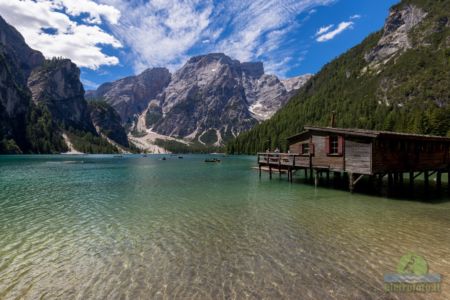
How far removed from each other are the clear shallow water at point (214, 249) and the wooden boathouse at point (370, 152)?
6205 millimetres

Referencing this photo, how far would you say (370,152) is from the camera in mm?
27344

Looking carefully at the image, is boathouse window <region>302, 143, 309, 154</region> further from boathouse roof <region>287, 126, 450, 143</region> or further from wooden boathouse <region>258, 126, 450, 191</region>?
boathouse roof <region>287, 126, 450, 143</region>

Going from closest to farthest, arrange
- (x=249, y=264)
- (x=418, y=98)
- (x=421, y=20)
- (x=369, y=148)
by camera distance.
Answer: (x=249, y=264) < (x=369, y=148) < (x=418, y=98) < (x=421, y=20)

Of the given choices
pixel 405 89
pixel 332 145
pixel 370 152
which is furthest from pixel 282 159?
pixel 405 89

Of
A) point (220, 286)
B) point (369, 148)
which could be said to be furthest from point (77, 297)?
point (369, 148)

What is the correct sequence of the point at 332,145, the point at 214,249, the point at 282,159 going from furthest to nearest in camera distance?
1. the point at 282,159
2. the point at 332,145
3. the point at 214,249

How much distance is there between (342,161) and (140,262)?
26.3 metres

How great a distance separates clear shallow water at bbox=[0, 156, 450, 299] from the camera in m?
8.99

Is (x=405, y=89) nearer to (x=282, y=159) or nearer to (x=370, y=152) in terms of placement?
(x=282, y=159)

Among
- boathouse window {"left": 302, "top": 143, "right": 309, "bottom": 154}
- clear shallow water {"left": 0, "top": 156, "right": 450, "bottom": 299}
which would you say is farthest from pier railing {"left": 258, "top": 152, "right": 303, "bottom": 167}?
clear shallow water {"left": 0, "top": 156, "right": 450, "bottom": 299}

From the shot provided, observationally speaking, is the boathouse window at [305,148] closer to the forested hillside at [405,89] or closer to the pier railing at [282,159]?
the pier railing at [282,159]

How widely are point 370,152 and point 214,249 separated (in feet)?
71.9

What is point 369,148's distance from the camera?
27.5 metres

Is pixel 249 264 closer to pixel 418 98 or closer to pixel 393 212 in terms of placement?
pixel 393 212
